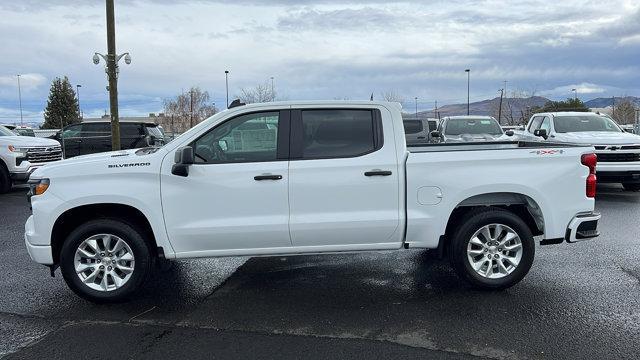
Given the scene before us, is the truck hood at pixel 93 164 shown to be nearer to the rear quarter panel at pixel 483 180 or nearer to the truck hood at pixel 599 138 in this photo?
the rear quarter panel at pixel 483 180

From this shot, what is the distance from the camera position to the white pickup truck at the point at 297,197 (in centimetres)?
492

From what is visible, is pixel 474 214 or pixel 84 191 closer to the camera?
pixel 84 191

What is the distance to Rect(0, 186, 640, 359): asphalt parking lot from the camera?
4.02 m

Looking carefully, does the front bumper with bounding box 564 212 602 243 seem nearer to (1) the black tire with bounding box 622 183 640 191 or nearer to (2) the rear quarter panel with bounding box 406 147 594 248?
(2) the rear quarter panel with bounding box 406 147 594 248

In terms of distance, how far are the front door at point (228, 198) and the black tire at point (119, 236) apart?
0.33m

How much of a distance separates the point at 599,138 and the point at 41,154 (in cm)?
1311

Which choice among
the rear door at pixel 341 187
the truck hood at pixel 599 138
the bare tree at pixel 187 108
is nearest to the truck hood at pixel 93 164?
the rear door at pixel 341 187

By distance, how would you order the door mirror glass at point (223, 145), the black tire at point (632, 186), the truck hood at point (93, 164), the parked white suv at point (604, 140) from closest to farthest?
the truck hood at point (93, 164) → the door mirror glass at point (223, 145) → the parked white suv at point (604, 140) → the black tire at point (632, 186)

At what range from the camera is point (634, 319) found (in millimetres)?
4523

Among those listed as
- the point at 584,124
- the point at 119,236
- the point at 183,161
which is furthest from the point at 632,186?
the point at 119,236

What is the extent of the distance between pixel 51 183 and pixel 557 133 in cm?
1119

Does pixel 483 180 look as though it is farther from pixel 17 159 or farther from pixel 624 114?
pixel 624 114

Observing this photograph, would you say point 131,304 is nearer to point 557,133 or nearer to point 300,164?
point 300,164

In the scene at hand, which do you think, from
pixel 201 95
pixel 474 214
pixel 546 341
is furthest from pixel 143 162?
pixel 201 95
